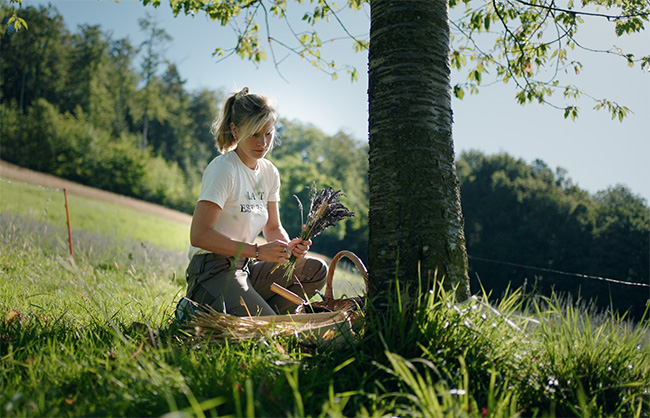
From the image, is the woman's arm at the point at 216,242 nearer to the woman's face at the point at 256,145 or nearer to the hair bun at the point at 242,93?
the woman's face at the point at 256,145

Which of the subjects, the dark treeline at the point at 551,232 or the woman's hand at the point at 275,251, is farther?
the dark treeline at the point at 551,232

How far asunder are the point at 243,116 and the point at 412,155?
1.22m

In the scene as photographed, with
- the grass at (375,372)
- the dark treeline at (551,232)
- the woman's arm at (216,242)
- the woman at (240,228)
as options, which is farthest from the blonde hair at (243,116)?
the dark treeline at (551,232)

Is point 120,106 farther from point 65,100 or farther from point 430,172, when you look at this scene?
point 430,172

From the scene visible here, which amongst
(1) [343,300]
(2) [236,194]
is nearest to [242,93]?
(2) [236,194]

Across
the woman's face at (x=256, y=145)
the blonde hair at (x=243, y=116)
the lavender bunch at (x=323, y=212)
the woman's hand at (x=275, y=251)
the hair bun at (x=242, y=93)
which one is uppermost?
the hair bun at (x=242, y=93)

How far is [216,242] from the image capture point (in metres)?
2.66

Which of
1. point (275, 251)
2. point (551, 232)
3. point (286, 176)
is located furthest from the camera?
point (286, 176)

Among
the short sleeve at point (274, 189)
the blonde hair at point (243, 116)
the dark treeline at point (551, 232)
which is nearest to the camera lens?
the blonde hair at point (243, 116)

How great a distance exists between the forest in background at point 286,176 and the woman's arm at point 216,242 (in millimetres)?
16809

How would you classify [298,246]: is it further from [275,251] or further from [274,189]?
[274,189]

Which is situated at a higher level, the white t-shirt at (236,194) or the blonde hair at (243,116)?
the blonde hair at (243,116)

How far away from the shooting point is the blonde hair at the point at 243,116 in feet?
9.45

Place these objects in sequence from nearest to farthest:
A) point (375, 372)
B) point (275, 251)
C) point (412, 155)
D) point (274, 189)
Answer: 1. point (375, 372)
2. point (412, 155)
3. point (275, 251)
4. point (274, 189)
